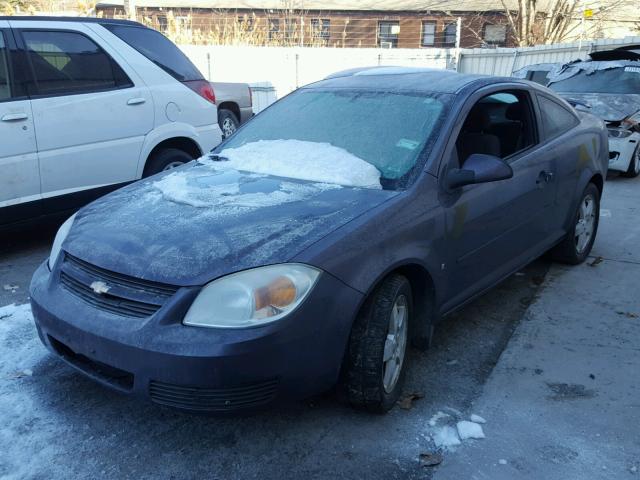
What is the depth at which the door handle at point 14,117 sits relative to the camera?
15.5 feet

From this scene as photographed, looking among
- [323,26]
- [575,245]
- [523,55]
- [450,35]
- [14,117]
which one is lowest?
[575,245]

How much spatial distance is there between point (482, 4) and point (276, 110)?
29.1 m

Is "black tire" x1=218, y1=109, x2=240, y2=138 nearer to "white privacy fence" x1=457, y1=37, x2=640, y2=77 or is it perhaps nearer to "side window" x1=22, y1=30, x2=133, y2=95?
"side window" x1=22, y1=30, x2=133, y2=95

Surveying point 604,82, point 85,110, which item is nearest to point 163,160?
point 85,110

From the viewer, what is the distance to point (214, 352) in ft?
7.74

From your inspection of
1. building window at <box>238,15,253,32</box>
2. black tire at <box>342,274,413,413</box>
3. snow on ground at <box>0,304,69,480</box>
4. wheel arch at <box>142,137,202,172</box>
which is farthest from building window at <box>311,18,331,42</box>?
black tire at <box>342,274,413,413</box>

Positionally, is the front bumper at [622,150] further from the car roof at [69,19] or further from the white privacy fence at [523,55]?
the white privacy fence at [523,55]

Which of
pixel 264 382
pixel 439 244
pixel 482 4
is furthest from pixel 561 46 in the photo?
pixel 264 382

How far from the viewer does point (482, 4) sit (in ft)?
98.4

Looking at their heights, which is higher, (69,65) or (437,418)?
(69,65)

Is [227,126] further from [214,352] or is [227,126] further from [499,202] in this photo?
[214,352]

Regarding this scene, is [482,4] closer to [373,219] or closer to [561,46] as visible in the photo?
[561,46]

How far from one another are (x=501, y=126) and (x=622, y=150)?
5.57m

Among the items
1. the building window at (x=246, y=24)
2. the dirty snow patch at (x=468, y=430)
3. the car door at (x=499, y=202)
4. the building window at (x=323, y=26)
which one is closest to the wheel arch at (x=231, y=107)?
the car door at (x=499, y=202)
